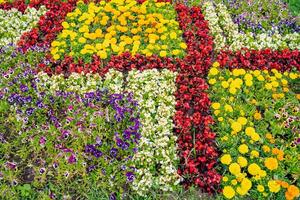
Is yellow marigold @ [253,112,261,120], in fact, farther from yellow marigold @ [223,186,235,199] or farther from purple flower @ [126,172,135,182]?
purple flower @ [126,172,135,182]

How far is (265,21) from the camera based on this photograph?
759 cm

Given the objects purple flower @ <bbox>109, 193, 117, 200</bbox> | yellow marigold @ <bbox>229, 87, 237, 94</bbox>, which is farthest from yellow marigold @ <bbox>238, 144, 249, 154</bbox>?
purple flower @ <bbox>109, 193, 117, 200</bbox>

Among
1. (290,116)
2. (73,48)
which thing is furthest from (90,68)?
(290,116)

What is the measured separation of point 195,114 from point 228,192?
4.52ft

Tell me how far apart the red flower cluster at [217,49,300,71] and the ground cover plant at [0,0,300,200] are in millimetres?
23

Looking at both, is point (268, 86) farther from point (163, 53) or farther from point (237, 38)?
point (163, 53)

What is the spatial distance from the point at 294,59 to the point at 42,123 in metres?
4.41

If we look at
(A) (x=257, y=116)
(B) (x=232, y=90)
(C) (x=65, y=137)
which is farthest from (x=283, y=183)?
(C) (x=65, y=137)

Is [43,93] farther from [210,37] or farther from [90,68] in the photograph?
[210,37]

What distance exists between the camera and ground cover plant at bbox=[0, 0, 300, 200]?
190 inches

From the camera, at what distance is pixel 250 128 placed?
202 inches

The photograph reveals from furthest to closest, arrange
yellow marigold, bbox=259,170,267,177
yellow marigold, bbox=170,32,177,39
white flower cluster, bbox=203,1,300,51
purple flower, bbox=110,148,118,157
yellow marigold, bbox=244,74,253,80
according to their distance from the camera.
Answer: white flower cluster, bbox=203,1,300,51 → yellow marigold, bbox=170,32,177,39 → yellow marigold, bbox=244,74,253,80 → purple flower, bbox=110,148,118,157 → yellow marigold, bbox=259,170,267,177

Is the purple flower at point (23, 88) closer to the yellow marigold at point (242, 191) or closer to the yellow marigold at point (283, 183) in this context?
the yellow marigold at point (242, 191)

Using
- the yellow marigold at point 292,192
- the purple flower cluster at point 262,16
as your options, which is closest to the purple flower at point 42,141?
the yellow marigold at point 292,192
